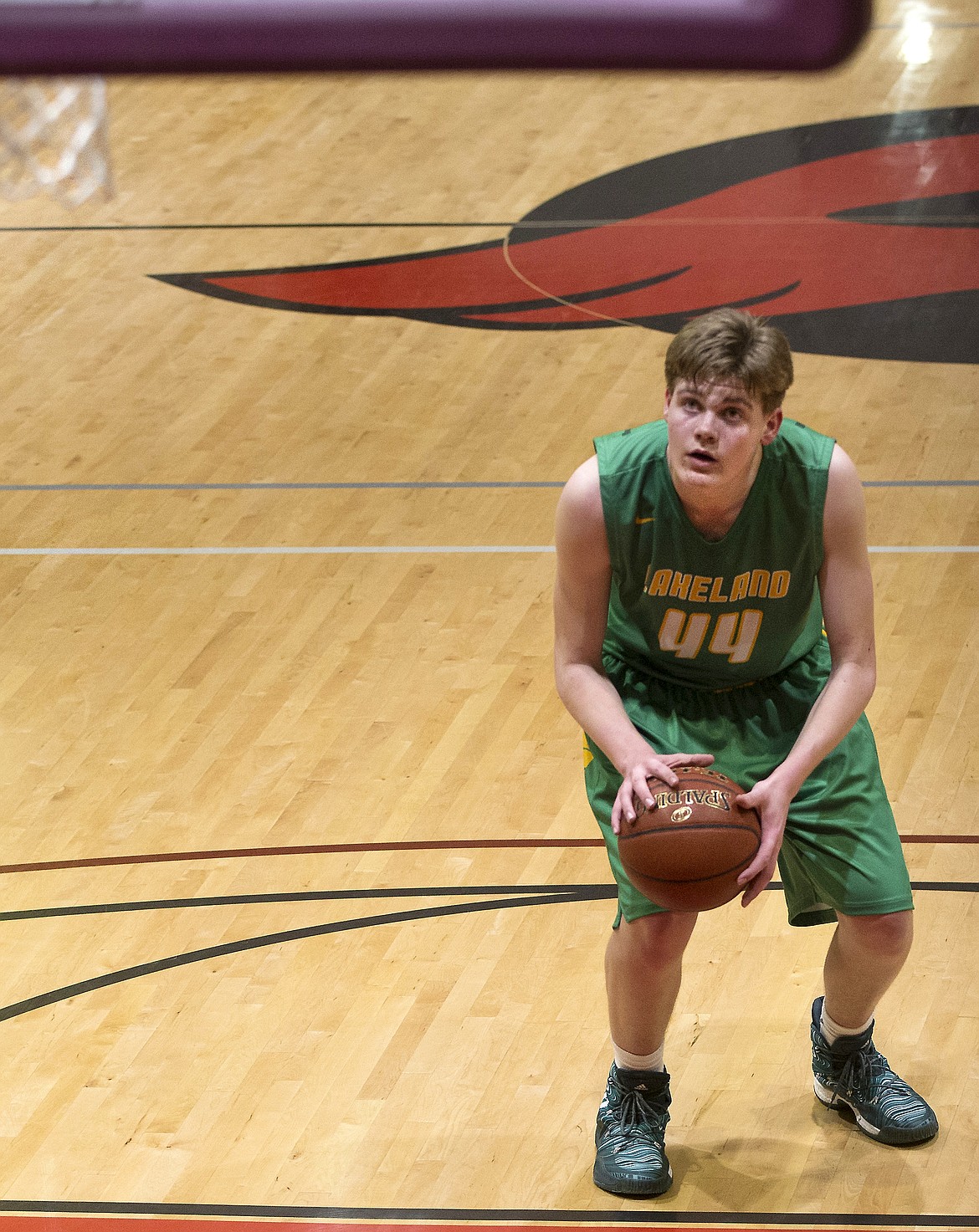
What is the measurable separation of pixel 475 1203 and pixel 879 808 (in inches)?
41.3

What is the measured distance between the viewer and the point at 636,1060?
3.35 metres

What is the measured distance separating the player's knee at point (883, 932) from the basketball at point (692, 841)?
31 cm

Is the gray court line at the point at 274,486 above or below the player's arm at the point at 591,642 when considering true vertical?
below

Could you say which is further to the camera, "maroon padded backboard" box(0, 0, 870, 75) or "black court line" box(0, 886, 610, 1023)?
"black court line" box(0, 886, 610, 1023)

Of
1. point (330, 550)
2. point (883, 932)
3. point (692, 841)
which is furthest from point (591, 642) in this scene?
point (330, 550)

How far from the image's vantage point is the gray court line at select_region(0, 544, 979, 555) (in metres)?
5.81

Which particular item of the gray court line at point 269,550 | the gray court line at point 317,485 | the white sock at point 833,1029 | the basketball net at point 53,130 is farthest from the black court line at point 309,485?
the white sock at point 833,1029

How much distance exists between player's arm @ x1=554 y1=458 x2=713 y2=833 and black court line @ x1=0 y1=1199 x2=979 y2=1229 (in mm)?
814

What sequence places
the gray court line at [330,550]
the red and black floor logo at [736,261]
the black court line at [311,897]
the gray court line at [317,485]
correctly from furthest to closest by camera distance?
1. the red and black floor logo at [736,261]
2. the gray court line at [317,485]
3. the gray court line at [330,550]
4. the black court line at [311,897]

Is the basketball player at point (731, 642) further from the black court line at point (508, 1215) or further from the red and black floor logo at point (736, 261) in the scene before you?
the red and black floor logo at point (736, 261)

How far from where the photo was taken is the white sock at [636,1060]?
335cm

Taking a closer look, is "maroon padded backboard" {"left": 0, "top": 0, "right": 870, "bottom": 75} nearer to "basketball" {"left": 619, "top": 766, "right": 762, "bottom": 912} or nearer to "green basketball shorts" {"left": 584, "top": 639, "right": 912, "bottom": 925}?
"basketball" {"left": 619, "top": 766, "right": 762, "bottom": 912}

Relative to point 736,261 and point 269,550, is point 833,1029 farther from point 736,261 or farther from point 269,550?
point 736,261

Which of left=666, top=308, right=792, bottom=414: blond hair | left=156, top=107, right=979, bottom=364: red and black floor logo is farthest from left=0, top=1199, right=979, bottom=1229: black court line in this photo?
left=156, top=107, right=979, bottom=364: red and black floor logo
